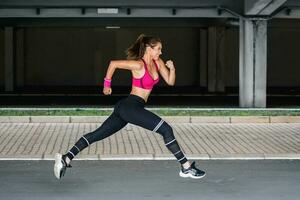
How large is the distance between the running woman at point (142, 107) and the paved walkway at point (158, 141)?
2.08m

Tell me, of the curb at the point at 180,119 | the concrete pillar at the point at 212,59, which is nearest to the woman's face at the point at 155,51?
the curb at the point at 180,119

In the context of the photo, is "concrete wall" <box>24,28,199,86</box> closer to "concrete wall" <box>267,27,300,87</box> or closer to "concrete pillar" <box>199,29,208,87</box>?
"concrete pillar" <box>199,29,208,87</box>

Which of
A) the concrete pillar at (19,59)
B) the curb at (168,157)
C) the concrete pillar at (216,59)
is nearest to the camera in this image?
the curb at (168,157)

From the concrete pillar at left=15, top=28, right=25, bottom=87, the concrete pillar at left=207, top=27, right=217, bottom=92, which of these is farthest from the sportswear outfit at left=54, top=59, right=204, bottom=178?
the concrete pillar at left=15, top=28, right=25, bottom=87

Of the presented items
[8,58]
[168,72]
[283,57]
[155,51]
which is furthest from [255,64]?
[8,58]

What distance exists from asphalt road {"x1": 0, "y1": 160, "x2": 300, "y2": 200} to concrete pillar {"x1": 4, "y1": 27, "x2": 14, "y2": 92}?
78.7 ft

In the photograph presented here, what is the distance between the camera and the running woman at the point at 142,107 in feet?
24.3

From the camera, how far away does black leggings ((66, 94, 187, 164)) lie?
7.41 metres

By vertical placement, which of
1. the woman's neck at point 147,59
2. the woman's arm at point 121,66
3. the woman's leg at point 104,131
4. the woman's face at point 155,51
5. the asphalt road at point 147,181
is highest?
the woman's face at point 155,51

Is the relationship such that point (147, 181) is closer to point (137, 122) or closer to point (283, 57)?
point (137, 122)

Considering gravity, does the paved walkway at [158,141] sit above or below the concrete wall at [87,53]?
below

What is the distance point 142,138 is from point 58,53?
2451cm

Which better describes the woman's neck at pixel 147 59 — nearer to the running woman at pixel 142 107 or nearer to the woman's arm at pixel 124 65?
the running woman at pixel 142 107

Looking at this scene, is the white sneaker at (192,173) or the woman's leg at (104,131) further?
the woman's leg at (104,131)
